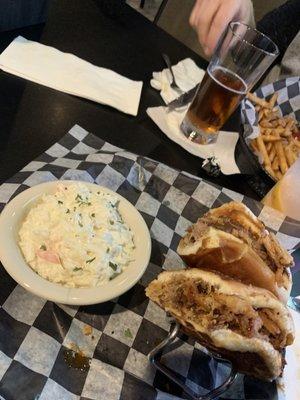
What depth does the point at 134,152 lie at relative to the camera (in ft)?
4.98

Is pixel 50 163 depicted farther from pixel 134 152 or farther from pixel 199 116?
pixel 199 116

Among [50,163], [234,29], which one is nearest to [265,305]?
[50,163]

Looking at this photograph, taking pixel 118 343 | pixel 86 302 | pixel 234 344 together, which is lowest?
pixel 118 343

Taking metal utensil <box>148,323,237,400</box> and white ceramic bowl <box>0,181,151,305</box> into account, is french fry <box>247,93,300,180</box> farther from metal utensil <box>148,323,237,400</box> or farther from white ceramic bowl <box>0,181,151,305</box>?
metal utensil <box>148,323,237,400</box>

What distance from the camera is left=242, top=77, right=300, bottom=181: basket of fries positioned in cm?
158

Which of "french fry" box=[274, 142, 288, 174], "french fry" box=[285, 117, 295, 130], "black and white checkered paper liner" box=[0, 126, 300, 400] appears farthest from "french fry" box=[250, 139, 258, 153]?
"black and white checkered paper liner" box=[0, 126, 300, 400]

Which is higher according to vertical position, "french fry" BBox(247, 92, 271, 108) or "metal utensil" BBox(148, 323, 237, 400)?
"french fry" BBox(247, 92, 271, 108)

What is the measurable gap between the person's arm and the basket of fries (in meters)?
0.71

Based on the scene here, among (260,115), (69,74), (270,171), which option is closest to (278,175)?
(270,171)

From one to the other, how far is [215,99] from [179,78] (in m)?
0.39

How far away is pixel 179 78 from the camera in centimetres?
194

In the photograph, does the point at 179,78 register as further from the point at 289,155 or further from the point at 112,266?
the point at 112,266

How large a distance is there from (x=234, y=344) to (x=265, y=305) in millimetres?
116

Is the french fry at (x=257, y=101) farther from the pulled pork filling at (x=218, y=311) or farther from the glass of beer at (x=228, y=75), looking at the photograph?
the pulled pork filling at (x=218, y=311)
